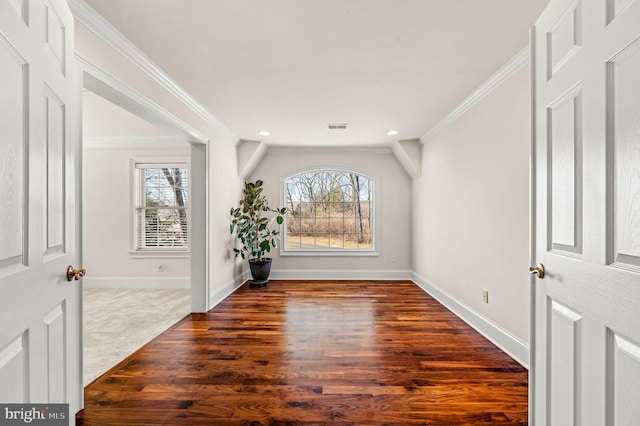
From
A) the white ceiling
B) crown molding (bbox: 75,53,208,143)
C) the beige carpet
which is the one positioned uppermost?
the white ceiling

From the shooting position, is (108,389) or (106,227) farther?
(106,227)

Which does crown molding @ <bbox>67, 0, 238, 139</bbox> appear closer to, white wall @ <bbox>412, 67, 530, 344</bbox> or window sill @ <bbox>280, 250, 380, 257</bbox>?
white wall @ <bbox>412, 67, 530, 344</bbox>

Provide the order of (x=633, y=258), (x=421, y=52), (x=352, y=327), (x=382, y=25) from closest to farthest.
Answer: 1. (x=633, y=258)
2. (x=382, y=25)
3. (x=421, y=52)
4. (x=352, y=327)

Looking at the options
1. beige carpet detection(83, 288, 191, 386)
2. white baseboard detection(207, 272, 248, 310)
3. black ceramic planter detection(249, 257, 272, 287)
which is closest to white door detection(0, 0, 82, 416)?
beige carpet detection(83, 288, 191, 386)

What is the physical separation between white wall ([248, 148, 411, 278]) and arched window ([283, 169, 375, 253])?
0.65ft

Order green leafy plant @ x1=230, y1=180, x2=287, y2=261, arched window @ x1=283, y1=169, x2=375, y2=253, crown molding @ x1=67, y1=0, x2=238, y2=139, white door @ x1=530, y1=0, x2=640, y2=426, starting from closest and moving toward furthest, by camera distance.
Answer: white door @ x1=530, y1=0, x2=640, y2=426 → crown molding @ x1=67, y1=0, x2=238, y2=139 → green leafy plant @ x1=230, y1=180, x2=287, y2=261 → arched window @ x1=283, y1=169, x2=375, y2=253

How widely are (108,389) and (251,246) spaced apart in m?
3.04

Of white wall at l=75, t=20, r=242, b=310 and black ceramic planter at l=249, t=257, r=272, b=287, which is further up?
white wall at l=75, t=20, r=242, b=310

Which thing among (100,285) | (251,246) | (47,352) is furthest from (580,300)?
(100,285)

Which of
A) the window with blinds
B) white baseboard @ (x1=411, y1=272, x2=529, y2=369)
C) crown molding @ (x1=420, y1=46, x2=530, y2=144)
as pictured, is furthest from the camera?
the window with blinds

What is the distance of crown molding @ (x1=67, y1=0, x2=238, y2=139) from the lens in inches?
72.0

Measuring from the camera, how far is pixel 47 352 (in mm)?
1112

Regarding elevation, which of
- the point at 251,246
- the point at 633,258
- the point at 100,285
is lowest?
the point at 100,285

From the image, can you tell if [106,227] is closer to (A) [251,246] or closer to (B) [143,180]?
(B) [143,180]
